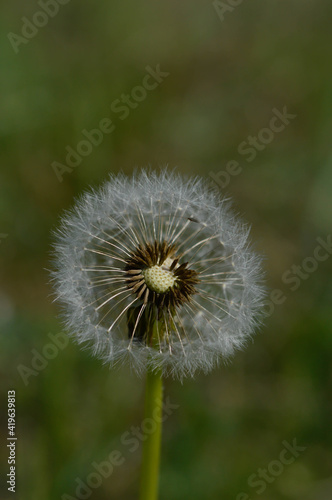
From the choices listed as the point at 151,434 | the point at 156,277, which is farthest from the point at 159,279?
the point at 151,434

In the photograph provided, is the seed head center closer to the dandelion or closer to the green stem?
→ the dandelion

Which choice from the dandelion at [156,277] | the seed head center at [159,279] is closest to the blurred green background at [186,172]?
the dandelion at [156,277]

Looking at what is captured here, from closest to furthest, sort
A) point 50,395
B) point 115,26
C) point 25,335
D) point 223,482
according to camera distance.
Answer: point 223,482, point 50,395, point 25,335, point 115,26

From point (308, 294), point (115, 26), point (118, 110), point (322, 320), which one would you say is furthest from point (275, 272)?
point (115, 26)

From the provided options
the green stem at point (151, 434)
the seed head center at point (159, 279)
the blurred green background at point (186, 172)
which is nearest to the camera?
the green stem at point (151, 434)

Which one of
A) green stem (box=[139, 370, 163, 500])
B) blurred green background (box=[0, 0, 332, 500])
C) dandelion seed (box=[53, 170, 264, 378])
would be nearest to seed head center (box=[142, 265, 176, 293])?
dandelion seed (box=[53, 170, 264, 378])

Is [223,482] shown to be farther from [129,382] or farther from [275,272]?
[275,272]

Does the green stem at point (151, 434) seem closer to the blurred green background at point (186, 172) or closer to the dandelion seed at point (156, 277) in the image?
the dandelion seed at point (156, 277)
